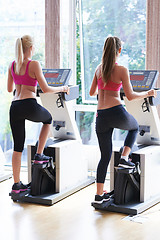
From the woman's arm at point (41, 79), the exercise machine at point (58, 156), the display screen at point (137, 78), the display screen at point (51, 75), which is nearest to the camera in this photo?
the woman's arm at point (41, 79)

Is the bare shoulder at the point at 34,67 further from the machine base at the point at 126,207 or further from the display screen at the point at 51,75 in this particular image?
the machine base at the point at 126,207

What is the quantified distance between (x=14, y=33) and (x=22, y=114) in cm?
216

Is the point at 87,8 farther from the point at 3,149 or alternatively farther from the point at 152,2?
the point at 3,149

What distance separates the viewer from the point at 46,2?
227 inches

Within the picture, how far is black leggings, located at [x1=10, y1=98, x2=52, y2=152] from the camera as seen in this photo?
14.2 feet

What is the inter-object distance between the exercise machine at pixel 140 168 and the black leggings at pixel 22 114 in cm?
85

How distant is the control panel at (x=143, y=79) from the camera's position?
171 inches

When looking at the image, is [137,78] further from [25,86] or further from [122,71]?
[25,86]

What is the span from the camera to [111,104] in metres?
4.11

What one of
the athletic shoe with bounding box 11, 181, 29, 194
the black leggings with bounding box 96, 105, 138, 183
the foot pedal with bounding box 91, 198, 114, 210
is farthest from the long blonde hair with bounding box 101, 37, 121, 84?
the athletic shoe with bounding box 11, 181, 29, 194

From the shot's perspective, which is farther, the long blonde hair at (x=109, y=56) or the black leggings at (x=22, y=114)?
the black leggings at (x=22, y=114)

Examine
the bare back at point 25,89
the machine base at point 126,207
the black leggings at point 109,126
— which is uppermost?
the bare back at point 25,89

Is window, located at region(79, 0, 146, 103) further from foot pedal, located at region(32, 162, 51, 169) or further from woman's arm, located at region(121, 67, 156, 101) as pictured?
foot pedal, located at region(32, 162, 51, 169)

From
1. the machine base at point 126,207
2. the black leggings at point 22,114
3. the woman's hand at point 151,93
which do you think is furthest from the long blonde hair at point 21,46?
the machine base at point 126,207
